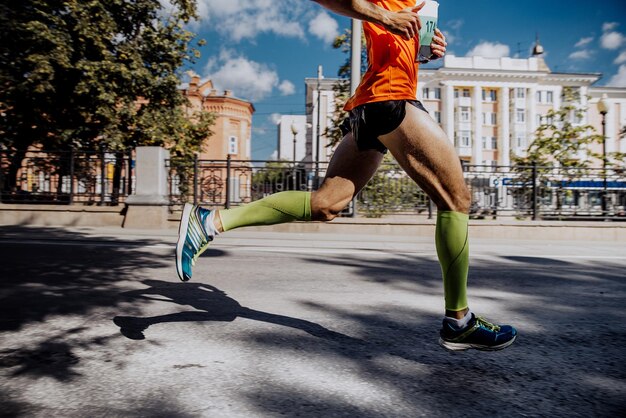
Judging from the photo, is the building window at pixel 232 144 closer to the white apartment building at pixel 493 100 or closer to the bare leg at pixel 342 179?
the white apartment building at pixel 493 100

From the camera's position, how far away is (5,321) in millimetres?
2648

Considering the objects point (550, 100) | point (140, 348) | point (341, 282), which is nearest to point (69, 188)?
point (341, 282)

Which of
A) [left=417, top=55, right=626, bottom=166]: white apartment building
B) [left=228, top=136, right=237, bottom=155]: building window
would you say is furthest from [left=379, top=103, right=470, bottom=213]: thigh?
[left=417, top=55, right=626, bottom=166]: white apartment building

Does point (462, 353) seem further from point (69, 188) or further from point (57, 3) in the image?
point (57, 3)

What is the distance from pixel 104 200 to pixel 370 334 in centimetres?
1158

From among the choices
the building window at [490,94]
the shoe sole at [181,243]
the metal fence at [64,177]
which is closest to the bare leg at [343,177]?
the shoe sole at [181,243]

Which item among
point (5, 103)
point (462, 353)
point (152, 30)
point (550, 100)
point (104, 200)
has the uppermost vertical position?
point (550, 100)

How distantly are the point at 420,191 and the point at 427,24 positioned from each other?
34.3ft

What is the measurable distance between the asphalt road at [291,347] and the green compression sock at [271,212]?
588 millimetres

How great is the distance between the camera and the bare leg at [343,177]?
7.98 feet

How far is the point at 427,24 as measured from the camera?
2129 millimetres

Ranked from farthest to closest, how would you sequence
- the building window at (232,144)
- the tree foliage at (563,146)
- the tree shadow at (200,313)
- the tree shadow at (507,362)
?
the building window at (232,144) < the tree foliage at (563,146) < the tree shadow at (200,313) < the tree shadow at (507,362)

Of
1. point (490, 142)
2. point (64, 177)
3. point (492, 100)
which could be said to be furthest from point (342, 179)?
point (492, 100)

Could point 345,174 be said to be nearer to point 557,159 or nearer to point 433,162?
point 433,162
